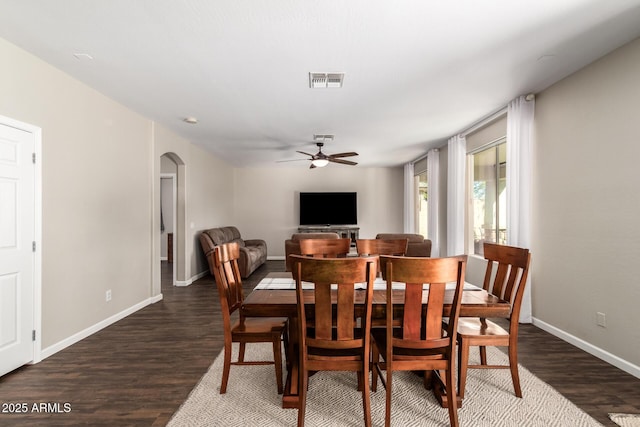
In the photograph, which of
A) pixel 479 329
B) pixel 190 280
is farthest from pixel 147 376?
pixel 190 280

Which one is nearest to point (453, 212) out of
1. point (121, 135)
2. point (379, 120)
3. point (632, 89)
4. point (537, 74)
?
point (379, 120)

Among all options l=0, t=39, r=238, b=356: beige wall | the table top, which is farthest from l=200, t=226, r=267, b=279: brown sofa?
the table top

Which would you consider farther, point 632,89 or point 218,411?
point 632,89

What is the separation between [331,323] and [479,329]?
1.20 metres

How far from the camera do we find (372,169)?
9125 millimetres

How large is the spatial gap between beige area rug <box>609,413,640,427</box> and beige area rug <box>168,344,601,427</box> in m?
0.14

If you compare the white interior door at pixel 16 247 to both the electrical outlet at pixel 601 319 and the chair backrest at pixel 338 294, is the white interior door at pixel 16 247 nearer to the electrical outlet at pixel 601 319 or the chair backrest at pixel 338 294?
the chair backrest at pixel 338 294

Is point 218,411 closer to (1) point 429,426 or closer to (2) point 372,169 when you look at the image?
(1) point 429,426

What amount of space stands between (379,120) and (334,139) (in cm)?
129

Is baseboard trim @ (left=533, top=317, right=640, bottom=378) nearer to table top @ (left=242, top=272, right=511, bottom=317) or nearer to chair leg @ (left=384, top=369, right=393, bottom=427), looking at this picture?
table top @ (left=242, top=272, right=511, bottom=317)

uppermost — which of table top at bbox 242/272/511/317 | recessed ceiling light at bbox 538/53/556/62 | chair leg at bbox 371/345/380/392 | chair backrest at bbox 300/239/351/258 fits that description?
recessed ceiling light at bbox 538/53/556/62

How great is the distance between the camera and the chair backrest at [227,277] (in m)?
2.15

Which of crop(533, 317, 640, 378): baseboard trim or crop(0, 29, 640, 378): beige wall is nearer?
crop(533, 317, 640, 378): baseboard trim

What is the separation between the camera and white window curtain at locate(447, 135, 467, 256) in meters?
5.45
